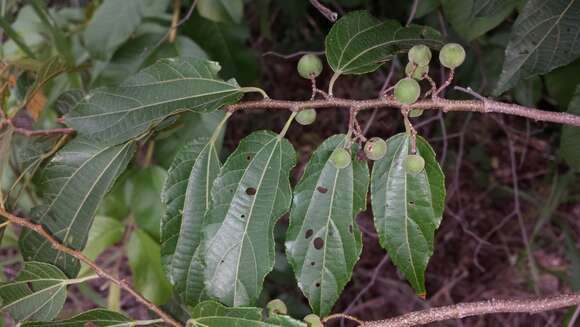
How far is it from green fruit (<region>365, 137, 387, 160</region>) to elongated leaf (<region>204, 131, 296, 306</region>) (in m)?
0.15

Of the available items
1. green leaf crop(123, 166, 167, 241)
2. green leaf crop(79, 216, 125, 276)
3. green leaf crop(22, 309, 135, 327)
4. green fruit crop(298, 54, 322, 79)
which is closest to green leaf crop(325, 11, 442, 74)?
green fruit crop(298, 54, 322, 79)

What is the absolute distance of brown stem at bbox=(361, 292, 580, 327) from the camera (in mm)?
925

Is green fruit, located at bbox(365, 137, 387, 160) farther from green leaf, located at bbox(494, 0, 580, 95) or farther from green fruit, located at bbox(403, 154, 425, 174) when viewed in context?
green leaf, located at bbox(494, 0, 580, 95)

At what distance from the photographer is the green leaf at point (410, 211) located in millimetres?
1006

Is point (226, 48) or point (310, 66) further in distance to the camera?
point (226, 48)

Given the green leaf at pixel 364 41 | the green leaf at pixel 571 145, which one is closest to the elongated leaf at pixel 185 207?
the green leaf at pixel 364 41

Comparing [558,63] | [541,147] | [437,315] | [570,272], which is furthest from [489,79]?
[437,315]

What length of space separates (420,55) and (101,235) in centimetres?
112

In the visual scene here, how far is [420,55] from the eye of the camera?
0.96m

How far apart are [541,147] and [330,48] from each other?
62.8 inches

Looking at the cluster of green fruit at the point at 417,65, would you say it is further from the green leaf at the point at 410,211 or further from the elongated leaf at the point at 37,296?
the elongated leaf at the point at 37,296

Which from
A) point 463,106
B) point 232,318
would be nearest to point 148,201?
point 232,318

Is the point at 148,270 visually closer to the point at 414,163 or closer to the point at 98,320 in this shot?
the point at 98,320

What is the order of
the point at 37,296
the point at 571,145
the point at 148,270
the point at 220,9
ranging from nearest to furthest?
the point at 37,296, the point at 571,145, the point at 148,270, the point at 220,9
